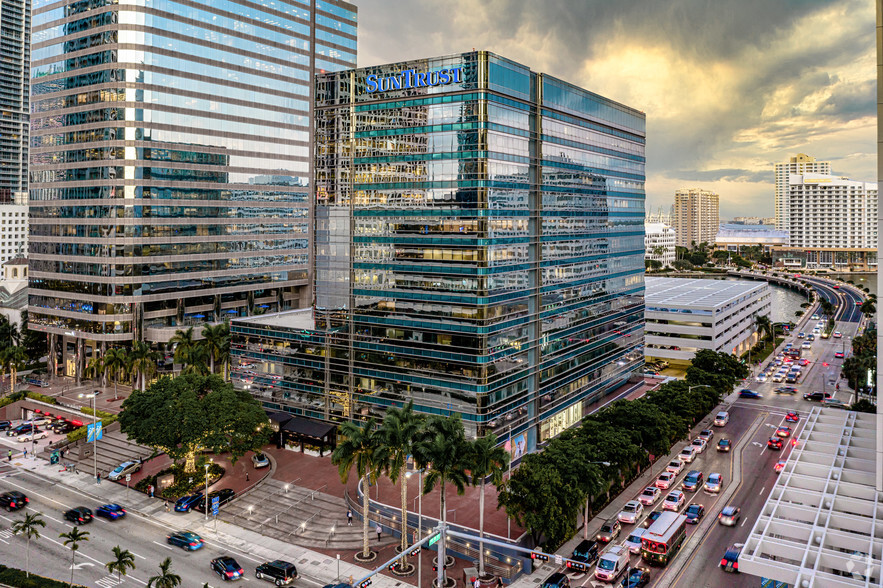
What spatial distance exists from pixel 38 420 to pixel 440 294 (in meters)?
80.1

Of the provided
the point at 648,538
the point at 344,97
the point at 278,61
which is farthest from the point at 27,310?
the point at 648,538

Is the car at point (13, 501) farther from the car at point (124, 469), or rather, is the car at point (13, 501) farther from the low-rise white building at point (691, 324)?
the low-rise white building at point (691, 324)

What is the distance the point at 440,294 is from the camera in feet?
267

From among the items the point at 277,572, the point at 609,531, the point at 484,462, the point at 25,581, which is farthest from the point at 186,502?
the point at 609,531

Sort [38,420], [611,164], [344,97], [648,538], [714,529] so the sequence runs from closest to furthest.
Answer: [648,538] → [714,529] → [344,97] → [38,420] → [611,164]

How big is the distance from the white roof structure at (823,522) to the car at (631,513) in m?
18.2

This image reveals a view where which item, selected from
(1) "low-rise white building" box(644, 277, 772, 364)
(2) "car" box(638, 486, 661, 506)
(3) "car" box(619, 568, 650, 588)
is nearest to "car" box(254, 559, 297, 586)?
(3) "car" box(619, 568, 650, 588)

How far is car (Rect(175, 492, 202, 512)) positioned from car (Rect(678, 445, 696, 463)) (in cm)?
6823

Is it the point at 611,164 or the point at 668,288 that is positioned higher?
the point at 611,164

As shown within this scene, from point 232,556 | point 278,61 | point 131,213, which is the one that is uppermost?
point 278,61

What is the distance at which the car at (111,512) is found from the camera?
7219 centimetres

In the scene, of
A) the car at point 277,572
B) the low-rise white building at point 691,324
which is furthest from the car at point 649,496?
the low-rise white building at point 691,324

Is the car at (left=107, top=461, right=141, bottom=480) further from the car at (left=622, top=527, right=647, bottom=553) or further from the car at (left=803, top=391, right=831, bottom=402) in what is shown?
the car at (left=803, top=391, right=831, bottom=402)

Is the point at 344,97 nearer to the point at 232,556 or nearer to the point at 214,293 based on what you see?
the point at 232,556
